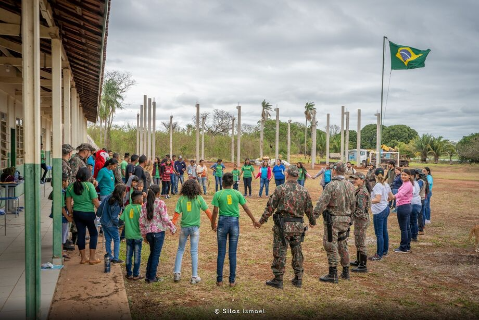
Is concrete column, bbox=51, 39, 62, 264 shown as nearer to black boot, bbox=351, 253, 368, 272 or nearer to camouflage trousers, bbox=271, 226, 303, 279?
camouflage trousers, bbox=271, 226, 303, 279

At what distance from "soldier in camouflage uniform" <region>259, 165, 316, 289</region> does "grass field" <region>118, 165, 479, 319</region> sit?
16.4 inches

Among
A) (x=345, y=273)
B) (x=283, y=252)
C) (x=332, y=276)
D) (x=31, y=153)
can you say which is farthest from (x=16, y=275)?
(x=345, y=273)

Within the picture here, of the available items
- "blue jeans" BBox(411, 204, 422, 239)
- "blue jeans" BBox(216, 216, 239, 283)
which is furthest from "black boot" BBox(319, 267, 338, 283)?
"blue jeans" BBox(411, 204, 422, 239)

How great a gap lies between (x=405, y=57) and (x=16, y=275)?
14046mm

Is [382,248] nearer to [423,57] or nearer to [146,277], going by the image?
[146,277]

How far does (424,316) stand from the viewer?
5.01m

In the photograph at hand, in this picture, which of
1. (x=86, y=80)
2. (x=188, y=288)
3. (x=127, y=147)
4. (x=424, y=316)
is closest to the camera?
(x=424, y=316)

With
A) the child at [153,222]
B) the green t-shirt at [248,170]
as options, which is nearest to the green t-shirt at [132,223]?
the child at [153,222]

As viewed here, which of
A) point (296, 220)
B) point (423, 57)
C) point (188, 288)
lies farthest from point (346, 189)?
point (423, 57)

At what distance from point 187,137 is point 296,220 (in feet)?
139

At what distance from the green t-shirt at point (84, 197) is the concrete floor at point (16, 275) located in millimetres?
1006

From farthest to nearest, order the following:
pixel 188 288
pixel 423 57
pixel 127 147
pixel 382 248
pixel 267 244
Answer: pixel 127 147 → pixel 423 57 → pixel 267 244 → pixel 382 248 → pixel 188 288

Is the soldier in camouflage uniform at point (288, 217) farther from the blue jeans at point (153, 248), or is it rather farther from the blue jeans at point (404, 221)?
the blue jeans at point (404, 221)

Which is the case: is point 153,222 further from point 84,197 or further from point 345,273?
→ point 345,273
